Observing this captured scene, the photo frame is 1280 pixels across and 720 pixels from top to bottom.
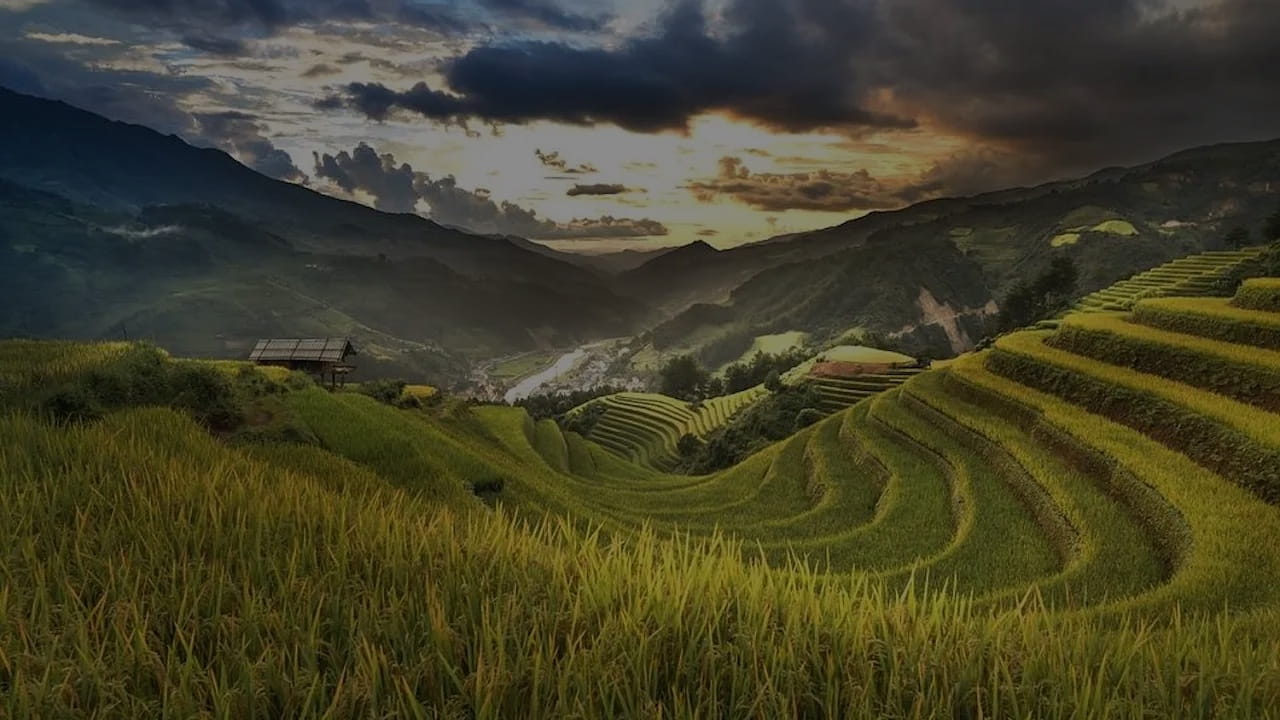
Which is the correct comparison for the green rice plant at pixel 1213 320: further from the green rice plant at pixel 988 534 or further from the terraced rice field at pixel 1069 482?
the green rice plant at pixel 988 534

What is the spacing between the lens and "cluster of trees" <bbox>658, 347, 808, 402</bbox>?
342 feet

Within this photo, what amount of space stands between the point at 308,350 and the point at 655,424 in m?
54.0

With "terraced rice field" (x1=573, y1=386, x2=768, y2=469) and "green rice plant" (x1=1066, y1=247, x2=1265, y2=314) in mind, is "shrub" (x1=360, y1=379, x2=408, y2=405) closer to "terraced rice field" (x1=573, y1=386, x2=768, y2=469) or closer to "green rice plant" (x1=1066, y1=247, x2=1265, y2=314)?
"green rice plant" (x1=1066, y1=247, x2=1265, y2=314)

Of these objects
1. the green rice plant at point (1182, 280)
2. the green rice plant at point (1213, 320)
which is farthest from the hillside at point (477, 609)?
the green rice plant at point (1182, 280)

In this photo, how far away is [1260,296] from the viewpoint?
44.5ft

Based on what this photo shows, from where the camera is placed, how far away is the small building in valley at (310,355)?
20516 mm

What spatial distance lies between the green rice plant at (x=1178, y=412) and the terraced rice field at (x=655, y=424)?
47991 mm

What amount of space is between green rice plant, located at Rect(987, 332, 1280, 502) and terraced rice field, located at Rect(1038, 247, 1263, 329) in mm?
17448

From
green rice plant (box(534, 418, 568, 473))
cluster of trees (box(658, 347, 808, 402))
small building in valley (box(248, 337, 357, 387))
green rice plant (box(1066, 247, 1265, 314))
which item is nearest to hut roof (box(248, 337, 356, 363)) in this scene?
small building in valley (box(248, 337, 357, 387))

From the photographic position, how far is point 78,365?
9086 millimetres

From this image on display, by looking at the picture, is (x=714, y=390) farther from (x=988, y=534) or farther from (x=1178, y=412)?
(x=988, y=534)

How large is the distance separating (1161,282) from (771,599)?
41.0 metres

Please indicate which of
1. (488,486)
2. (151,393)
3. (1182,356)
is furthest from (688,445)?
(151,393)

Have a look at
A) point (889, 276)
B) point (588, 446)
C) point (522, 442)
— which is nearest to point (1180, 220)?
point (889, 276)
